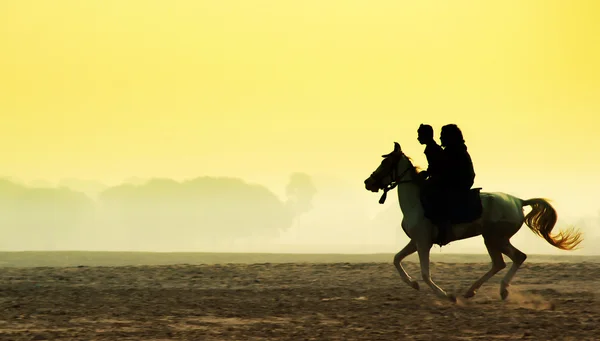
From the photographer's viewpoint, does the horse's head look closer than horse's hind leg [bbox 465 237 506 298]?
Yes

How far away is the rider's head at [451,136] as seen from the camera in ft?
55.5

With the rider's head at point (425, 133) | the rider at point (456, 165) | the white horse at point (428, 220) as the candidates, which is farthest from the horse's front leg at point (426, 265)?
the rider's head at point (425, 133)

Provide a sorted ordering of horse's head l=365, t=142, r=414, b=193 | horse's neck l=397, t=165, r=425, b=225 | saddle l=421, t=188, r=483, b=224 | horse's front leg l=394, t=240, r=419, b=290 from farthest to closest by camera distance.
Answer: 1. horse's front leg l=394, t=240, r=419, b=290
2. horse's head l=365, t=142, r=414, b=193
3. horse's neck l=397, t=165, r=425, b=225
4. saddle l=421, t=188, r=483, b=224

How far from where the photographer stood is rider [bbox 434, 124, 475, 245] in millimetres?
16656

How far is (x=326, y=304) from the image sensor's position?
1695cm

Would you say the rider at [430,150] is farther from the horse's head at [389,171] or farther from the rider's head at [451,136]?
the horse's head at [389,171]

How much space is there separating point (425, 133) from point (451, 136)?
0.39 metres

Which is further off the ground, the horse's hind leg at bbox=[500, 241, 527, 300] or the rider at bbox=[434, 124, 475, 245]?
the rider at bbox=[434, 124, 475, 245]

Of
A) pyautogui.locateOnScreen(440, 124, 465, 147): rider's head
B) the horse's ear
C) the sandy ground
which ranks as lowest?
the sandy ground

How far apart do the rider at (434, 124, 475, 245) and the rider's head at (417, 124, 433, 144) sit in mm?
301

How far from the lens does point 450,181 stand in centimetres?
1673

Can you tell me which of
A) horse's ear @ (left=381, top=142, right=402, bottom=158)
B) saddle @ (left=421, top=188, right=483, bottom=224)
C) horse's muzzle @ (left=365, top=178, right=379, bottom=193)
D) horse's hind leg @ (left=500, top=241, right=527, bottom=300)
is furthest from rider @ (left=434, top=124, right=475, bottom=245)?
horse's hind leg @ (left=500, top=241, right=527, bottom=300)

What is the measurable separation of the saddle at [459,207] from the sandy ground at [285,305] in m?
1.30

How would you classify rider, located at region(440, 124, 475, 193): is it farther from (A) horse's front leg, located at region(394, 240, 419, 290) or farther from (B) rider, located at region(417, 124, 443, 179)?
(A) horse's front leg, located at region(394, 240, 419, 290)
